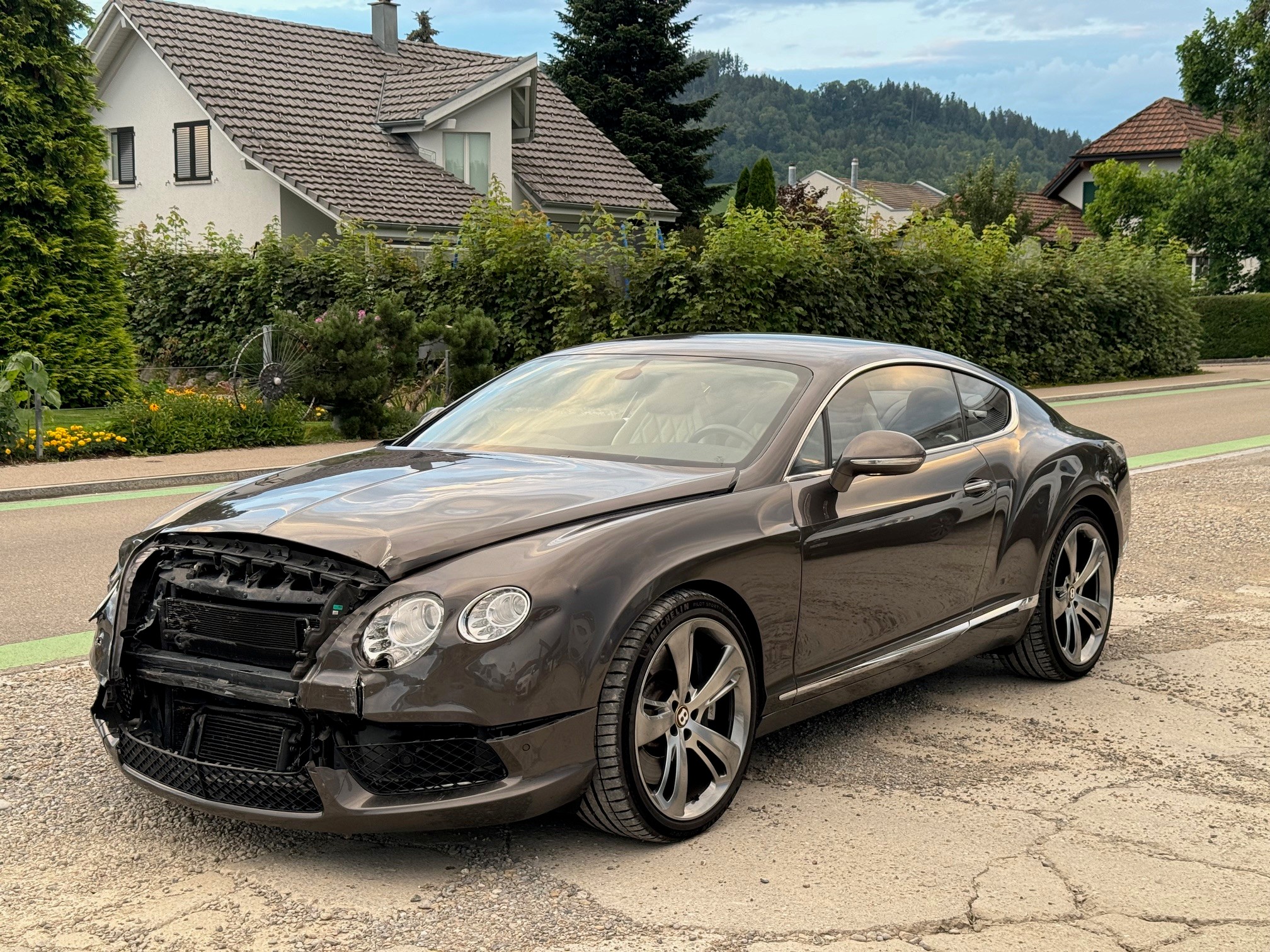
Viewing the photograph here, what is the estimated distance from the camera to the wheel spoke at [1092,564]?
21.0ft

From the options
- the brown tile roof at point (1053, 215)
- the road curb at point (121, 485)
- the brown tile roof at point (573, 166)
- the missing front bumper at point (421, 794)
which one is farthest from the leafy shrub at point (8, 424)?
the brown tile roof at point (1053, 215)

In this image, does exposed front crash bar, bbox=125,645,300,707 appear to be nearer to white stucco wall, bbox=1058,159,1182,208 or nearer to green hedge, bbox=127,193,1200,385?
green hedge, bbox=127,193,1200,385

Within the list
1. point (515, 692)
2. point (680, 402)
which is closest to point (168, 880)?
point (515, 692)

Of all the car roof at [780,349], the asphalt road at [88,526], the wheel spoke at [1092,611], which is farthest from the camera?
the asphalt road at [88,526]

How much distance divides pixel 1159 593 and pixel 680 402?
13.6ft

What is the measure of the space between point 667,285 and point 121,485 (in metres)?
10.6

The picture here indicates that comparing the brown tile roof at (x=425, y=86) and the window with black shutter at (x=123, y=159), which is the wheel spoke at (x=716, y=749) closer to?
the brown tile roof at (x=425, y=86)

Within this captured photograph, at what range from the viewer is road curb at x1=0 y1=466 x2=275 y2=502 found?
12.8 m

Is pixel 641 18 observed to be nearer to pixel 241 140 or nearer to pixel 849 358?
pixel 241 140

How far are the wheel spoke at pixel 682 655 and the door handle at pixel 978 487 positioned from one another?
173 centimetres

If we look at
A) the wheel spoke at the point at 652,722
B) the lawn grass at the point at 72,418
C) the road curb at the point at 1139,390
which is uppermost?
the wheel spoke at the point at 652,722

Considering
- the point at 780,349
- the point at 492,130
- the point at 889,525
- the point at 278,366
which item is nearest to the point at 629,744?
the point at 889,525

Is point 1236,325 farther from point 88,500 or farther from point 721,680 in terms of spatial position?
point 721,680

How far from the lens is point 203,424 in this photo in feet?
54.1
